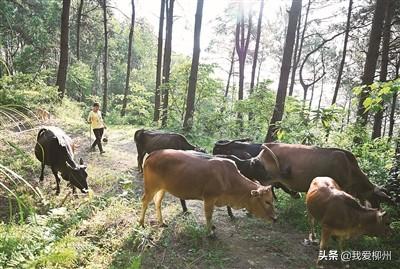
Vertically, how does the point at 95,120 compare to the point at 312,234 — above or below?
above

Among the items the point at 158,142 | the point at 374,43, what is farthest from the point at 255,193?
the point at 374,43

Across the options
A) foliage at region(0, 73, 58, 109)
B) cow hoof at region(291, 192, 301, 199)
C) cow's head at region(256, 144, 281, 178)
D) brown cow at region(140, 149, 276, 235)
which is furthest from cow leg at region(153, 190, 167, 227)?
foliage at region(0, 73, 58, 109)

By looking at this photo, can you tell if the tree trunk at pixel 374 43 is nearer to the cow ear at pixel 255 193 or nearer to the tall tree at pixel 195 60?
the cow ear at pixel 255 193

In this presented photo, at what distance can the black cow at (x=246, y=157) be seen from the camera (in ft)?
25.8

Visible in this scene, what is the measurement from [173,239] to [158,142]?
4307 mm

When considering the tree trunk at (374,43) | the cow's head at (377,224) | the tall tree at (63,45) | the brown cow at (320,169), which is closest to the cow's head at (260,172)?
the brown cow at (320,169)

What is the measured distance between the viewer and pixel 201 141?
15.8m

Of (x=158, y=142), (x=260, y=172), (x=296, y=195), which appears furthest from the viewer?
(x=158, y=142)

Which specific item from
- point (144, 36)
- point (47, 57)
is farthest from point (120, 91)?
point (47, 57)

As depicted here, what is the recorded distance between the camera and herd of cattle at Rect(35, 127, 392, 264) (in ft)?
18.9

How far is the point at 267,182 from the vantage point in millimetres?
7844

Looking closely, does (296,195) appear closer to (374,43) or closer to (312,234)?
(312,234)

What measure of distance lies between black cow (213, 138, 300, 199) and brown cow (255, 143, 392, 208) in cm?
17

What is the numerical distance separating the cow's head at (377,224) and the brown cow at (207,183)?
137 centimetres
